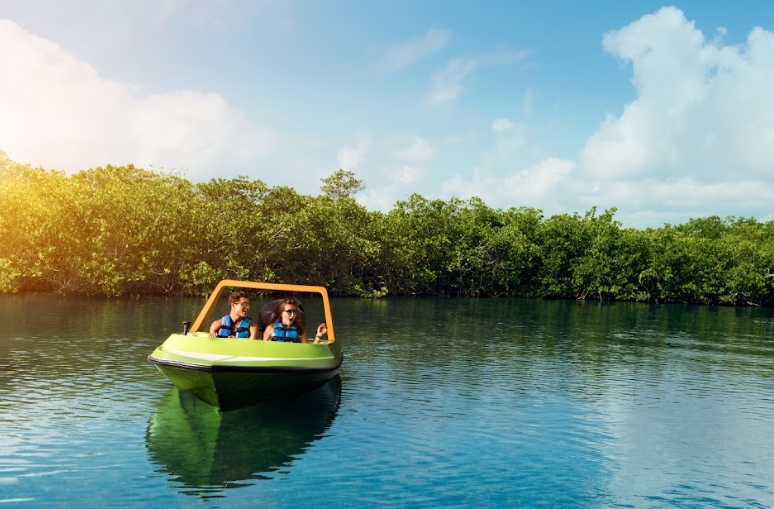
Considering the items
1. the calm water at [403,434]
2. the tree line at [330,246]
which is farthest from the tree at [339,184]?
the calm water at [403,434]

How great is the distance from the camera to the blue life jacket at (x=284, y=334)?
591 inches

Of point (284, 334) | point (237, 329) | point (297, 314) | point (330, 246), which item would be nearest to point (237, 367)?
point (237, 329)

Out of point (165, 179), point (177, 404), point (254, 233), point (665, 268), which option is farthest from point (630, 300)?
point (177, 404)

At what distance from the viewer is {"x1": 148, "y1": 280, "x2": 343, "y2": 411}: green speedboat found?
1300 cm

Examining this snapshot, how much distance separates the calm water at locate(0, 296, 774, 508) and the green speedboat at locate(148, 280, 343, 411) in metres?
0.51

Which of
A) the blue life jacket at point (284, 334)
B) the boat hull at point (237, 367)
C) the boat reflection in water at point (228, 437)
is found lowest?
the boat reflection in water at point (228, 437)

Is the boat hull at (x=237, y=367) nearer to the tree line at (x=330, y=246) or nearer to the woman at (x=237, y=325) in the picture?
the woman at (x=237, y=325)

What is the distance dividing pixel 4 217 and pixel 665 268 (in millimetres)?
58946

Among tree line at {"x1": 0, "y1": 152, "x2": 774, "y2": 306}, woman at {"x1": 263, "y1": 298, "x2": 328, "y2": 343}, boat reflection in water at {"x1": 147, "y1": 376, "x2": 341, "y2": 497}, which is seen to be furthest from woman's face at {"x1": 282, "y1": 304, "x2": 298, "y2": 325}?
tree line at {"x1": 0, "y1": 152, "x2": 774, "y2": 306}

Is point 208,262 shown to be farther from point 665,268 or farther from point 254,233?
point 665,268

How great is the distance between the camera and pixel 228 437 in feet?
41.1

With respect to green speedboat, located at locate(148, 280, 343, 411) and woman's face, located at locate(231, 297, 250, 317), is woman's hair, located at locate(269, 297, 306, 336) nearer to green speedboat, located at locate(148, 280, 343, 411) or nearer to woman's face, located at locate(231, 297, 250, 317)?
woman's face, located at locate(231, 297, 250, 317)

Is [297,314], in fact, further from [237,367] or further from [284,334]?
[237,367]

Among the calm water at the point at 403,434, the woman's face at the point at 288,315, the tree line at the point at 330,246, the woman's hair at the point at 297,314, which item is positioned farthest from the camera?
the tree line at the point at 330,246
